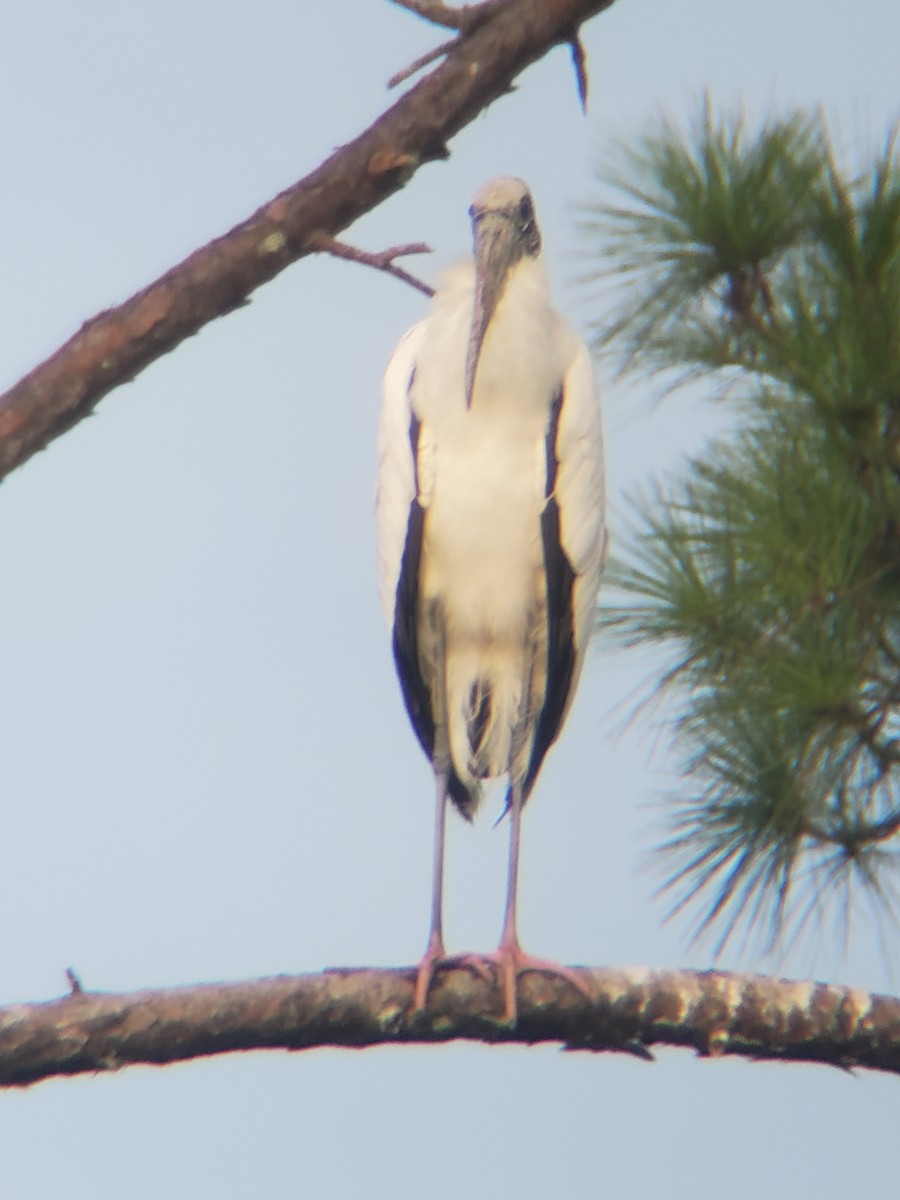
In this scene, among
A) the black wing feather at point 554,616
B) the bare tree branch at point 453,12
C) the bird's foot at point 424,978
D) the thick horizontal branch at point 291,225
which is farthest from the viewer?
the black wing feather at point 554,616

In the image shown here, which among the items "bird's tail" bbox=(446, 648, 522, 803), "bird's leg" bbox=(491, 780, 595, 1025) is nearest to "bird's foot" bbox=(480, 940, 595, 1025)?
"bird's leg" bbox=(491, 780, 595, 1025)

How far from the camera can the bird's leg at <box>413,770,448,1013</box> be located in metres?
2.47

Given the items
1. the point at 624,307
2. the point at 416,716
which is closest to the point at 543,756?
the point at 416,716

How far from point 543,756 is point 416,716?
0.22m

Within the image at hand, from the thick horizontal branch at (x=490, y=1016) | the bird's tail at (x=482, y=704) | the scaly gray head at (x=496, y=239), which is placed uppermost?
the scaly gray head at (x=496, y=239)

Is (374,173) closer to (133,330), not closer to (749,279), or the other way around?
(133,330)

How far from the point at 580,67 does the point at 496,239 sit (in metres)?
0.96

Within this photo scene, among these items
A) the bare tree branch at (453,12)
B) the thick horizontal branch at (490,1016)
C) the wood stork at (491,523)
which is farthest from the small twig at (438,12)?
the thick horizontal branch at (490,1016)

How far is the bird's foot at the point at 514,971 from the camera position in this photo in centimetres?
251

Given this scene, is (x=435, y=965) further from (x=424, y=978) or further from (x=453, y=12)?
(x=453, y=12)

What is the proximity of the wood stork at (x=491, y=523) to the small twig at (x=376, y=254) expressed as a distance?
2.52 feet

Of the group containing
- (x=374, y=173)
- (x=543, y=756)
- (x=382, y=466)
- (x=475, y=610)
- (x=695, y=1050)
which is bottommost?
(x=695, y=1050)

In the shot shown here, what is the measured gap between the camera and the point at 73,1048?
2.20m

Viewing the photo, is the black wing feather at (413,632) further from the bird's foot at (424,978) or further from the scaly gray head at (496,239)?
the bird's foot at (424,978)
